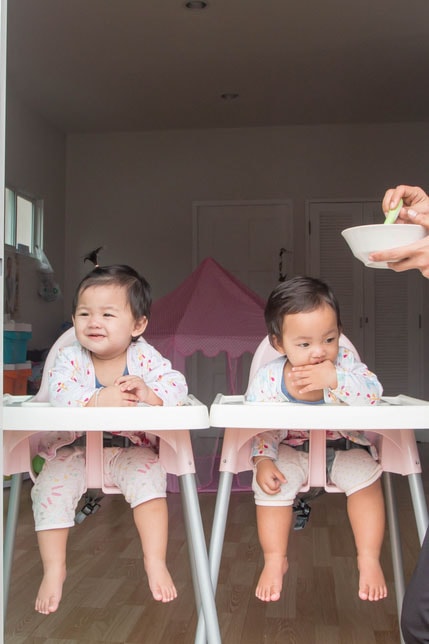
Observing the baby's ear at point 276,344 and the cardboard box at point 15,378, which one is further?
the cardboard box at point 15,378

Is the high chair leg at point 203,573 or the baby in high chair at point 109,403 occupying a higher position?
the baby in high chair at point 109,403

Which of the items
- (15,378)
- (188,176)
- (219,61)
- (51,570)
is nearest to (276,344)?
(51,570)

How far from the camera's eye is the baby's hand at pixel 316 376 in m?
1.54

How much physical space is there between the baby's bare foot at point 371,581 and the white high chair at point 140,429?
30cm

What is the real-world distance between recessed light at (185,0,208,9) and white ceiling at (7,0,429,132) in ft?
0.13

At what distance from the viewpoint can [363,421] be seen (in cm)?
141

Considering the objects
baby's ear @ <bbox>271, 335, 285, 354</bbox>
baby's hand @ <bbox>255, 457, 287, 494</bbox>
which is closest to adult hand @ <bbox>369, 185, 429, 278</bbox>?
baby's ear @ <bbox>271, 335, 285, 354</bbox>

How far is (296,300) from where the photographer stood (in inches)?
66.6

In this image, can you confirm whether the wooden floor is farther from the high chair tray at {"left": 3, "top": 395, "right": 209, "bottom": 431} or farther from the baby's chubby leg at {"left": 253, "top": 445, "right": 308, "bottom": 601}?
the high chair tray at {"left": 3, "top": 395, "right": 209, "bottom": 431}

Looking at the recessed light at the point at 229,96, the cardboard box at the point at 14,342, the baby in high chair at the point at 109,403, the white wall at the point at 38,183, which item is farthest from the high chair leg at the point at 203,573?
the recessed light at the point at 229,96

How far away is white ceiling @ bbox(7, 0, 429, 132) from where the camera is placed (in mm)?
4293

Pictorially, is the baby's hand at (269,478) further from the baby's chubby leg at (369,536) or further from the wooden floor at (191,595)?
the wooden floor at (191,595)

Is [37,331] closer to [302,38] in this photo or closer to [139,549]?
[302,38]

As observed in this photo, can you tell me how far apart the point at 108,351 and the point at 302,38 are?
346cm
